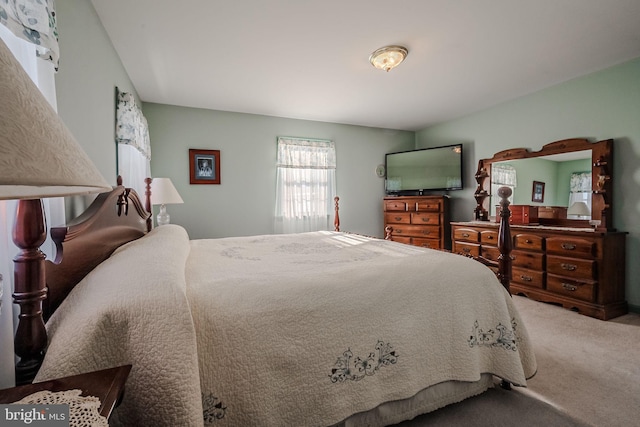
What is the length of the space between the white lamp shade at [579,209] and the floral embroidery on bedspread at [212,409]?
151 inches

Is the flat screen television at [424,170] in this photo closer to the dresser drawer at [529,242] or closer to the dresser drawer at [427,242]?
the dresser drawer at [427,242]

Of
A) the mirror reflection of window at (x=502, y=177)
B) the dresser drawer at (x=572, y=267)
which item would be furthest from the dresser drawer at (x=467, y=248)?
the dresser drawer at (x=572, y=267)

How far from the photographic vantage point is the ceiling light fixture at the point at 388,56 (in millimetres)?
2414

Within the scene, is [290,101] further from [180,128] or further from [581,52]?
[581,52]

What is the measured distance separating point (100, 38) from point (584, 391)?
12.6ft

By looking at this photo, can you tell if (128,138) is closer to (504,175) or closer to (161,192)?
(161,192)

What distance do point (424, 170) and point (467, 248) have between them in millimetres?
1546

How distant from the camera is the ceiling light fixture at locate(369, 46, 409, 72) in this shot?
2414 mm

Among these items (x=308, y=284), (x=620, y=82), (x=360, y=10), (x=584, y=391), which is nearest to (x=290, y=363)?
(x=308, y=284)

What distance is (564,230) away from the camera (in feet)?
9.32

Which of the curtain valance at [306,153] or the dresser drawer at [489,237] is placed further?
the curtain valance at [306,153]

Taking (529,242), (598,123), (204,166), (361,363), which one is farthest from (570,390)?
(204,166)

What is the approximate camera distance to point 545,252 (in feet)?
9.82

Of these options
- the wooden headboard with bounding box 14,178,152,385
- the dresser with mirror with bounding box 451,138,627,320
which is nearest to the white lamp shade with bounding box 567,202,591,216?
the dresser with mirror with bounding box 451,138,627,320
